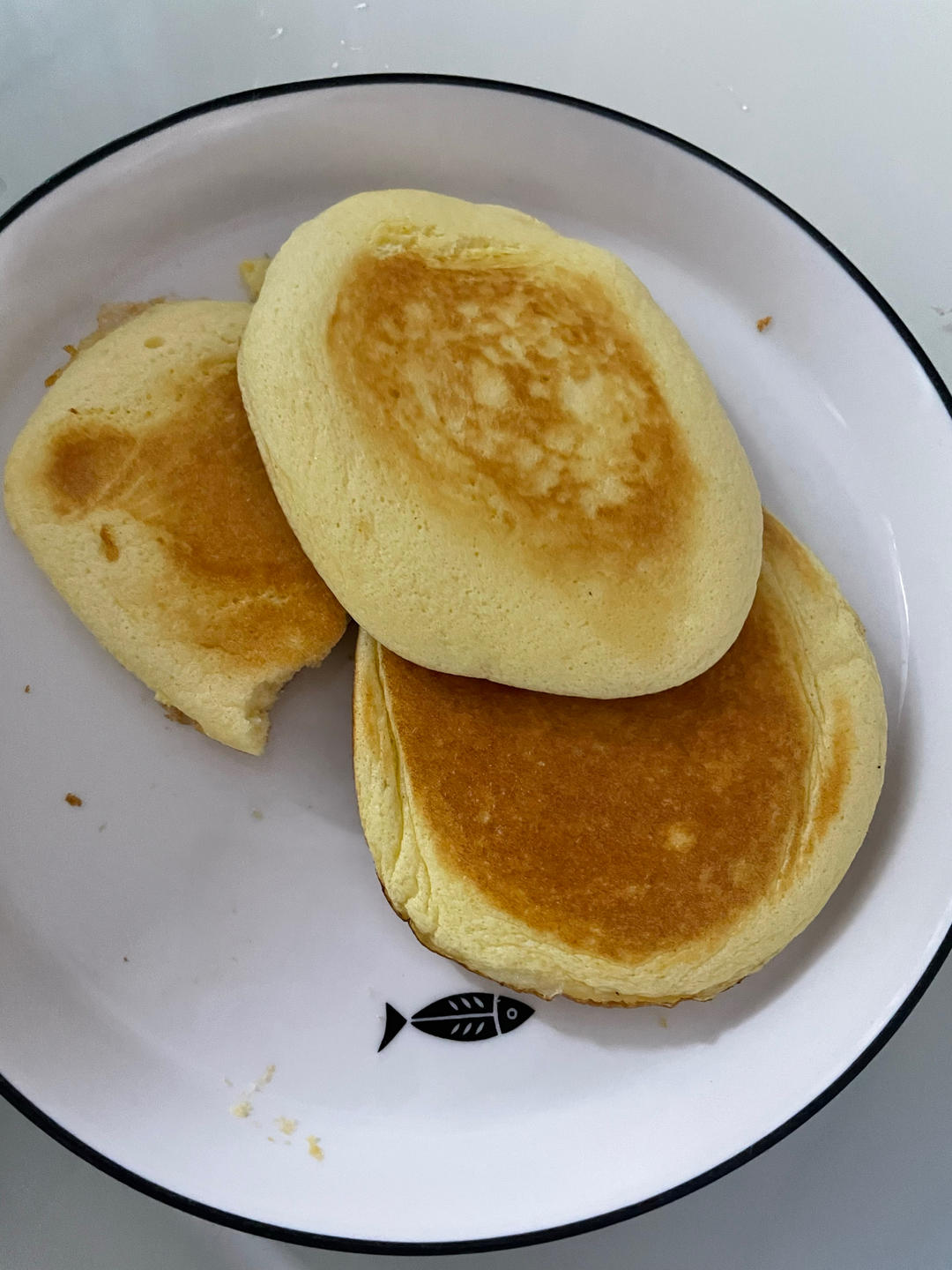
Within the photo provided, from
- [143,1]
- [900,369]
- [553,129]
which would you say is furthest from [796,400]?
[143,1]

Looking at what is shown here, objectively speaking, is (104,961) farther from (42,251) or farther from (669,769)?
(42,251)

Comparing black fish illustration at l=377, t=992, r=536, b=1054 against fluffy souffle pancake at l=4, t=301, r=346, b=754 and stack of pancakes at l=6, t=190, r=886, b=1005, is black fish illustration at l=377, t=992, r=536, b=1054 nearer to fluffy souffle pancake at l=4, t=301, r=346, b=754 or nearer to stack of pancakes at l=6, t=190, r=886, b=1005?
stack of pancakes at l=6, t=190, r=886, b=1005

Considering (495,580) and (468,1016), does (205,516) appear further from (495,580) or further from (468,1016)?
(468,1016)

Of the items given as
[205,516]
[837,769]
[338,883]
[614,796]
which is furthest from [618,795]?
[205,516]

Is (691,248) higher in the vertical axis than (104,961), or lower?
higher

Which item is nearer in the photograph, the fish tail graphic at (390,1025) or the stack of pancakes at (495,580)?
the stack of pancakes at (495,580)

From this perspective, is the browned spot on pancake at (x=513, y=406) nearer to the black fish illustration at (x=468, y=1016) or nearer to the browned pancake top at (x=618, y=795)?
the browned pancake top at (x=618, y=795)

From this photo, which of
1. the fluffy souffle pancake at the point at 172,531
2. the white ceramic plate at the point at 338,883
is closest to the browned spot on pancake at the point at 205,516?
the fluffy souffle pancake at the point at 172,531
